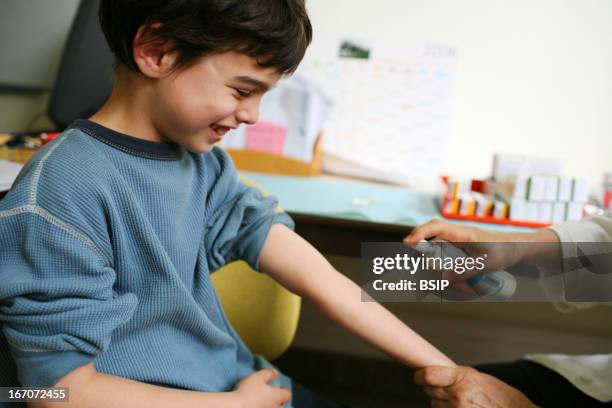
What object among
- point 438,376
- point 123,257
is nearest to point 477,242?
point 438,376

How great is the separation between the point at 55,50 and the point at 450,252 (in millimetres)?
1434

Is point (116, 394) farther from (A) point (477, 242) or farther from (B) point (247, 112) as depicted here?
(A) point (477, 242)

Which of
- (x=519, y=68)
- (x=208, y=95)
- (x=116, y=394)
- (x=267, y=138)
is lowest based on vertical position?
(x=116, y=394)

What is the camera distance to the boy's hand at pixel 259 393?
731 millimetres

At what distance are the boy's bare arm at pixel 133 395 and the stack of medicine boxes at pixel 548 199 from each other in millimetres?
767

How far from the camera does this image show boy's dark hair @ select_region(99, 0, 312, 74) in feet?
2.04

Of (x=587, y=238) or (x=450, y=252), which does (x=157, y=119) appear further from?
(x=587, y=238)

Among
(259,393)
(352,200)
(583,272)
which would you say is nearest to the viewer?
(259,393)

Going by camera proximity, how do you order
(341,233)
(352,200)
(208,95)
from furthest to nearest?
(352,200), (341,233), (208,95)

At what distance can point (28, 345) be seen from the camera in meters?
0.55

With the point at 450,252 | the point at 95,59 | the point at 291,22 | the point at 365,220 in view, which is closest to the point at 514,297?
the point at 450,252

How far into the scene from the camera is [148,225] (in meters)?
0.66

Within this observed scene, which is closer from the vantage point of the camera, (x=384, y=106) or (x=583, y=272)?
(x=583, y=272)

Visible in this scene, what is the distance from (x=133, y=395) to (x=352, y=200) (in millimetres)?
831
